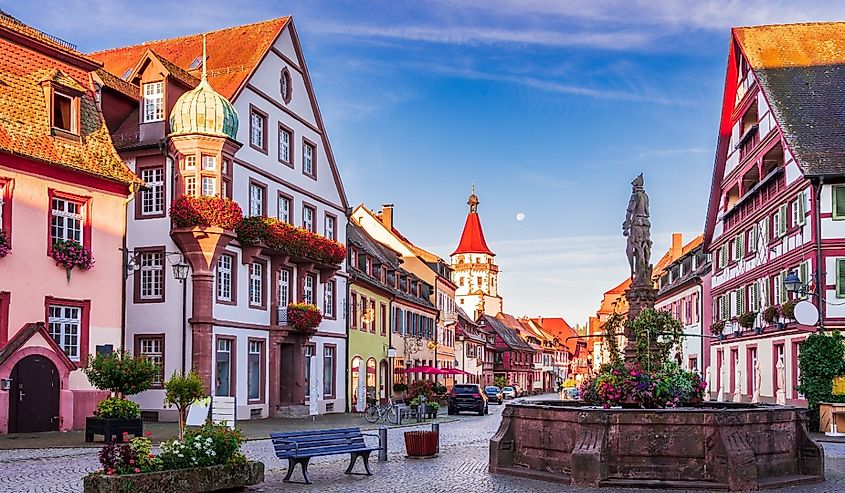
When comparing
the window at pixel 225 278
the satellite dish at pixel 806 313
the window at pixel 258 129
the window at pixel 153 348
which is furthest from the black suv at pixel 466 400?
the satellite dish at pixel 806 313

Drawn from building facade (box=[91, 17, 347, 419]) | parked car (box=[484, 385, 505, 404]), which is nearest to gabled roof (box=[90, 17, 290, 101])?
building facade (box=[91, 17, 347, 419])

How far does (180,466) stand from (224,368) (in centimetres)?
2079

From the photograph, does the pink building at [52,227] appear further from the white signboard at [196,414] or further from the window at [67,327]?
the white signboard at [196,414]

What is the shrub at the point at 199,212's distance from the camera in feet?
105

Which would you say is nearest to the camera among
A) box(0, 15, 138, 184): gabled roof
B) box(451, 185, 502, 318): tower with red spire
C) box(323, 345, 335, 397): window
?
box(0, 15, 138, 184): gabled roof

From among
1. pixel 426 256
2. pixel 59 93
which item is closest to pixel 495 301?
pixel 426 256

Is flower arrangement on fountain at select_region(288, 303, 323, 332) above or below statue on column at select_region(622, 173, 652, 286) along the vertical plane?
below

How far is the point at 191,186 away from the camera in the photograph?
1287 inches

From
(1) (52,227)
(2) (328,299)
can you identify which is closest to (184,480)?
(1) (52,227)

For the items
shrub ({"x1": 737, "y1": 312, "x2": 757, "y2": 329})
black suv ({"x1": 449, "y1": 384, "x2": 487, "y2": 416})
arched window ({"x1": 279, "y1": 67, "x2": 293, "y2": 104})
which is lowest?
black suv ({"x1": 449, "y1": 384, "x2": 487, "y2": 416})

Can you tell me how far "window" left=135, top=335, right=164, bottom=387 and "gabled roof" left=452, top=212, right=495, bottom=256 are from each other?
96396 mm

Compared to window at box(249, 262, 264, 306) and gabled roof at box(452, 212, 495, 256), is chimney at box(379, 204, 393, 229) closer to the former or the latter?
window at box(249, 262, 264, 306)

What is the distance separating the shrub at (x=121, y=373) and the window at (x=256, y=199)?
11668 mm

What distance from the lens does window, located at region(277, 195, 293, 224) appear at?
38.8 m
